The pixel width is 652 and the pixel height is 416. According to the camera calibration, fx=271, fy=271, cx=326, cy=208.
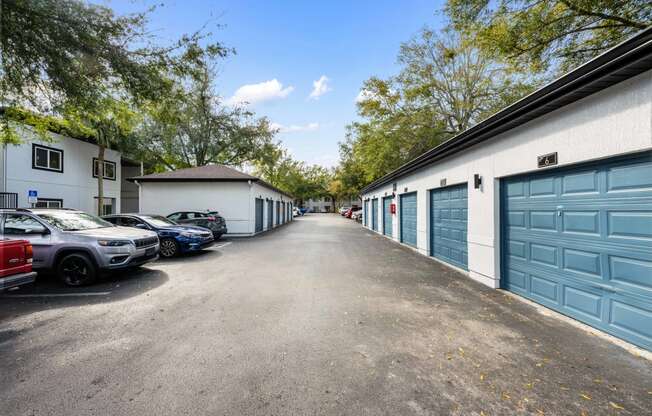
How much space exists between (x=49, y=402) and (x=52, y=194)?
18184 mm

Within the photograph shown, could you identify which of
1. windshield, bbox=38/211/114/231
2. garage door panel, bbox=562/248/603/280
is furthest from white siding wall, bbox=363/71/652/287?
windshield, bbox=38/211/114/231

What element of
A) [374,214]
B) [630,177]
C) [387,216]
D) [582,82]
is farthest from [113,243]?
[374,214]

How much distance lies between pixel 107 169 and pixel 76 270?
57.1ft

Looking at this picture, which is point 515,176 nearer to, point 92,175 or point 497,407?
point 497,407

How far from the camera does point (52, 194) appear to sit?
49.3ft

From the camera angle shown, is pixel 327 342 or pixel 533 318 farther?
pixel 533 318

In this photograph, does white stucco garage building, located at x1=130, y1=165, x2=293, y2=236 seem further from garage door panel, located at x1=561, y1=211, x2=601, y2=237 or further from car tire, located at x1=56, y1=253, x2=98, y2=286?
garage door panel, located at x1=561, y1=211, x2=601, y2=237

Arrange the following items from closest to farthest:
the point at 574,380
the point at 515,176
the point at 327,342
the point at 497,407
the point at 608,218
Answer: the point at 497,407 → the point at 574,380 → the point at 327,342 → the point at 608,218 → the point at 515,176

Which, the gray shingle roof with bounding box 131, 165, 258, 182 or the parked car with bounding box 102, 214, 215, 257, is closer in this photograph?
the parked car with bounding box 102, 214, 215, 257

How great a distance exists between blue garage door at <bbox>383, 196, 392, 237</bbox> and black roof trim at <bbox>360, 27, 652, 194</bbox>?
9907 mm

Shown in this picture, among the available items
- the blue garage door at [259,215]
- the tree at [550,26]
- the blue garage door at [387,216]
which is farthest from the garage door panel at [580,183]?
the blue garage door at [259,215]

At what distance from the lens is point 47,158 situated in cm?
1483

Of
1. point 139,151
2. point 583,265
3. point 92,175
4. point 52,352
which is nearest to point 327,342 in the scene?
point 52,352

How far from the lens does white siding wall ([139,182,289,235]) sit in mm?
15664
